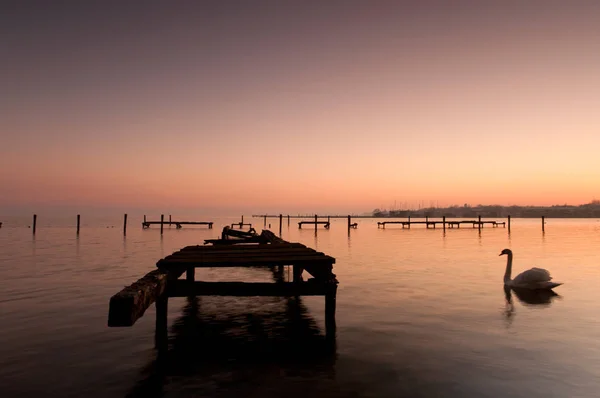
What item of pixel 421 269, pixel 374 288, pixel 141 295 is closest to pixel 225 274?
pixel 374 288

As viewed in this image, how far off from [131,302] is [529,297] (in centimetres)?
1122

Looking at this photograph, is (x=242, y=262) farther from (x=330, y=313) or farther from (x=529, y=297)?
(x=529, y=297)

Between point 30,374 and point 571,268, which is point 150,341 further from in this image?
point 571,268

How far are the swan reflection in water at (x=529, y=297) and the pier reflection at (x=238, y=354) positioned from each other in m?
5.10

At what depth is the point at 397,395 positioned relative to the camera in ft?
17.3

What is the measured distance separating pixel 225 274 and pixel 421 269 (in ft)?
26.6

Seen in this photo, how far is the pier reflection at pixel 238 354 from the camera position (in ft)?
18.1

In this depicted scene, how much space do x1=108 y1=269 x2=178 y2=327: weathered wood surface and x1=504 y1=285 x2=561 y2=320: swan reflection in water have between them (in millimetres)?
7972

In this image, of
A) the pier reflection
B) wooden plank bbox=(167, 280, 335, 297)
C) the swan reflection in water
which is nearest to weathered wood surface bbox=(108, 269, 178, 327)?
wooden plank bbox=(167, 280, 335, 297)

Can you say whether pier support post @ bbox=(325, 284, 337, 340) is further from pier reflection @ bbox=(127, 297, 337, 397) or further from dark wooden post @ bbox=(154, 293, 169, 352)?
dark wooden post @ bbox=(154, 293, 169, 352)

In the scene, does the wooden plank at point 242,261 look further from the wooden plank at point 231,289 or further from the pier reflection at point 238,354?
the pier reflection at point 238,354

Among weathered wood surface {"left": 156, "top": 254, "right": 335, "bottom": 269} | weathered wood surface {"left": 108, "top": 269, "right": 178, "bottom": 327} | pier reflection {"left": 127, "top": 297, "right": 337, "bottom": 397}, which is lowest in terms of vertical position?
pier reflection {"left": 127, "top": 297, "right": 337, "bottom": 397}

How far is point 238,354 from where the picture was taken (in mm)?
6789

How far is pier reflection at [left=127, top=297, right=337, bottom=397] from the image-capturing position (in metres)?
5.52
